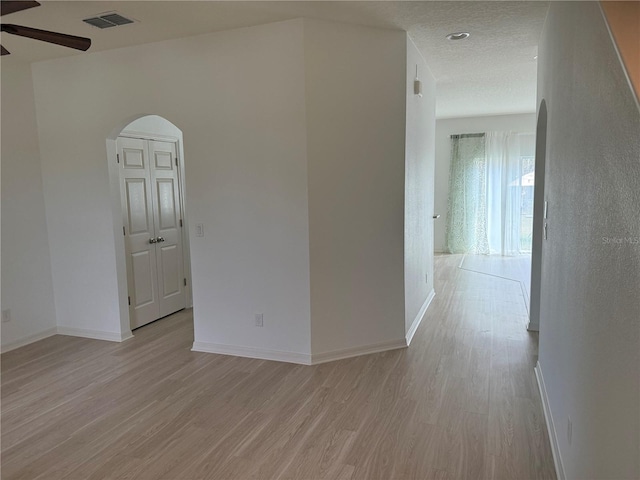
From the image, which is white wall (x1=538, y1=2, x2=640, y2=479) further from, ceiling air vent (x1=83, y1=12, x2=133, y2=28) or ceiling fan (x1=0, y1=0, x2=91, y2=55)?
ceiling air vent (x1=83, y1=12, x2=133, y2=28)

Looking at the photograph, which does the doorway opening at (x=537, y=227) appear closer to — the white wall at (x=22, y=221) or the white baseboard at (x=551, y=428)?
the white baseboard at (x=551, y=428)

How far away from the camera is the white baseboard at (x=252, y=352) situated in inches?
141

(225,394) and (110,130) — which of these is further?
(110,130)

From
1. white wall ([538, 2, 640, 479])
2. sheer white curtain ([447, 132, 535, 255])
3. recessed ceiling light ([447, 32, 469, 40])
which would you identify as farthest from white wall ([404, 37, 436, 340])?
sheer white curtain ([447, 132, 535, 255])

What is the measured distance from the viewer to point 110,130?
3967mm

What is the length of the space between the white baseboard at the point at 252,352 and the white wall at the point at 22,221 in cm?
168

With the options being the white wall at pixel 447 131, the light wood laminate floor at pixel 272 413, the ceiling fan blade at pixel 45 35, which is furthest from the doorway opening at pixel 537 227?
the white wall at pixel 447 131

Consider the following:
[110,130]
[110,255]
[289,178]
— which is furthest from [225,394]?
[110,130]

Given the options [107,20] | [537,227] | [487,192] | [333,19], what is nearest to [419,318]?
[537,227]

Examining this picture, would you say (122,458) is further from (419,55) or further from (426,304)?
(419,55)

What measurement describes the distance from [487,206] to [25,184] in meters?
7.37

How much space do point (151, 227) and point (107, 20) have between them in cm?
214

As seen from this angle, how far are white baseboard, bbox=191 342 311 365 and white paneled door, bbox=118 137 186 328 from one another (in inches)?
42.0

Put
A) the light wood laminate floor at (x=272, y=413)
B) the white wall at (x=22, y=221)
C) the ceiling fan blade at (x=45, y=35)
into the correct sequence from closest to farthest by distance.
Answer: the ceiling fan blade at (x=45, y=35), the light wood laminate floor at (x=272, y=413), the white wall at (x=22, y=221)
